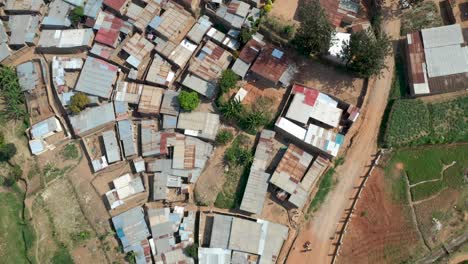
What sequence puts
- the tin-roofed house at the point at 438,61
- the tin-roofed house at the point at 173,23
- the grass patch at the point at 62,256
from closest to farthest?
the grass patch at the point at 62,256
the tin-roofed house at the point at 438,61
the tin-roofed house at the point at 173,23

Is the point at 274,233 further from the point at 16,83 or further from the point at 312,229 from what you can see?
the point at 16,83

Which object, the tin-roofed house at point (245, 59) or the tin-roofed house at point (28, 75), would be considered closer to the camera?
the tin-roofed house at point (245, 59)

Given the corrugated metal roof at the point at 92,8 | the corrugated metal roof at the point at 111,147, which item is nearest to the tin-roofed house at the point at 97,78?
the corrugated metal roof at the point at 111,147

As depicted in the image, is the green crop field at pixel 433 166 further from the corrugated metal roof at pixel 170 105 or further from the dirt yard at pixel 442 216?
the corrugated metal roof at pixel 170 105

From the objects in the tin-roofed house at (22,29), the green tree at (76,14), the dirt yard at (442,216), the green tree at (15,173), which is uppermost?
the green tree at (76,14)

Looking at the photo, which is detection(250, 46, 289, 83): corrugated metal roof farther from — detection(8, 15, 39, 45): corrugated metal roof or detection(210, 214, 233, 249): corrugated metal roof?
detection(8, 15, 39, 45): corrugated metal roof
